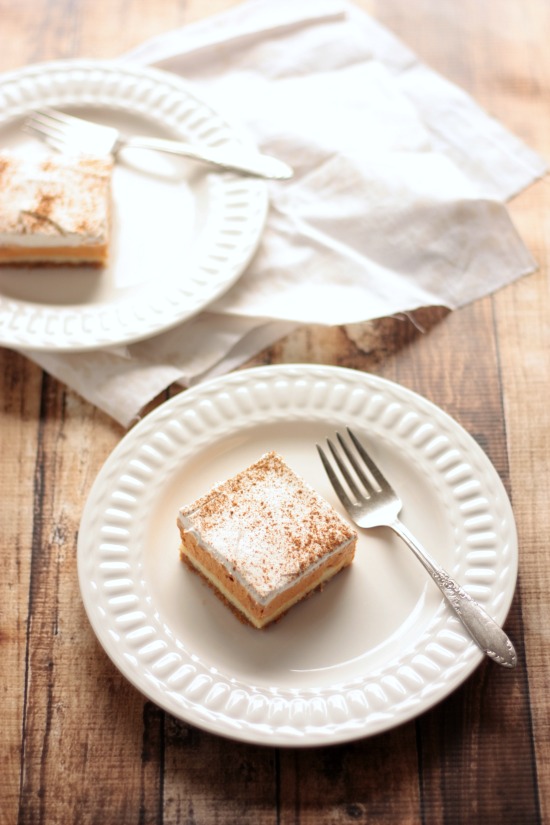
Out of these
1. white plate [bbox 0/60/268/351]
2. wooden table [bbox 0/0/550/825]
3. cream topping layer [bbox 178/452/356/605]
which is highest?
white plate [bbox 0/60/268/351]

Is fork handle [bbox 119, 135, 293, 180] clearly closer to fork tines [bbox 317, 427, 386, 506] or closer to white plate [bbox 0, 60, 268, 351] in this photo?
white plate [bbox 0, 60, 268, 351]

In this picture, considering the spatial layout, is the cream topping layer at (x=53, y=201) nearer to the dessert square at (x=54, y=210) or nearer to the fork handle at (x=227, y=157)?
the dessert square at (x=54, y=210)

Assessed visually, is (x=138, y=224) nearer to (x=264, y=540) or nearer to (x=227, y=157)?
(x=227, y=157)

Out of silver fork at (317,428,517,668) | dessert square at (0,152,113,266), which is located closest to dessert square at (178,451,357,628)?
silver fork at (317,428,517,668)

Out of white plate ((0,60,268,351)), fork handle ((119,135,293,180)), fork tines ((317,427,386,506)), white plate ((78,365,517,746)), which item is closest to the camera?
white plate ((78,365,517,746))

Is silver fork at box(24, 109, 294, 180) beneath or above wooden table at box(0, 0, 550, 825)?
above

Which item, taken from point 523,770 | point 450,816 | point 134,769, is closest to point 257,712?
point 134,769

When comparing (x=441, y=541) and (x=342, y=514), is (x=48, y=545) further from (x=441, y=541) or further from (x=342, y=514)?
(x=441, y=541)
